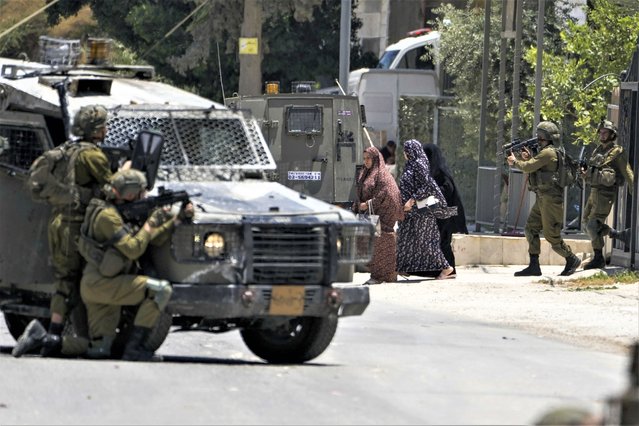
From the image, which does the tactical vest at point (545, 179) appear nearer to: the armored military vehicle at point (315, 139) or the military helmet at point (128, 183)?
the armored military vehicle at point (315, 139)

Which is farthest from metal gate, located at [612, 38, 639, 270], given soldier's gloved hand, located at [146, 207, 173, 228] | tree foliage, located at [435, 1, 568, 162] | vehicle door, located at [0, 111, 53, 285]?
tree foliage, located at [435, 1, 568, 162]

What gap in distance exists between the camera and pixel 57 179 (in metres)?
12.3

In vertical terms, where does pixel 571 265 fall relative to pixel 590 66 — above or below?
below

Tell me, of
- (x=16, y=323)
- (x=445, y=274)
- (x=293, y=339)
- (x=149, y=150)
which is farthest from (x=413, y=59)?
(x=149, y=150)

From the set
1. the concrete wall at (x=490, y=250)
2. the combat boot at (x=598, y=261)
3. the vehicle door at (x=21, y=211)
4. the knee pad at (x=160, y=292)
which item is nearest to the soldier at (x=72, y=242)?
the vehicle door at (x=21, y=211)

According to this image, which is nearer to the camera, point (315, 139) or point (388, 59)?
point (315, 139)

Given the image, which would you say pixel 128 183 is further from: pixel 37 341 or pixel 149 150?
pixel 37 341

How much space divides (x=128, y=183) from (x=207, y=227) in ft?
2.00

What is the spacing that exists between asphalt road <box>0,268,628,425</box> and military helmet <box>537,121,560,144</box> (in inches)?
233

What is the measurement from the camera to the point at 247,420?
956 cm

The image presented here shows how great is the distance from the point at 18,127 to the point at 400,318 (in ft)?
14.3

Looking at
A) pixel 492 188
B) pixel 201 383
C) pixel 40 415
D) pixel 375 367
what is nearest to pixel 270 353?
pixel 375 367

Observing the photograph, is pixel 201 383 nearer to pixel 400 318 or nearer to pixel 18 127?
pixel 18 127

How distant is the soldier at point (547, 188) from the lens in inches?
776
